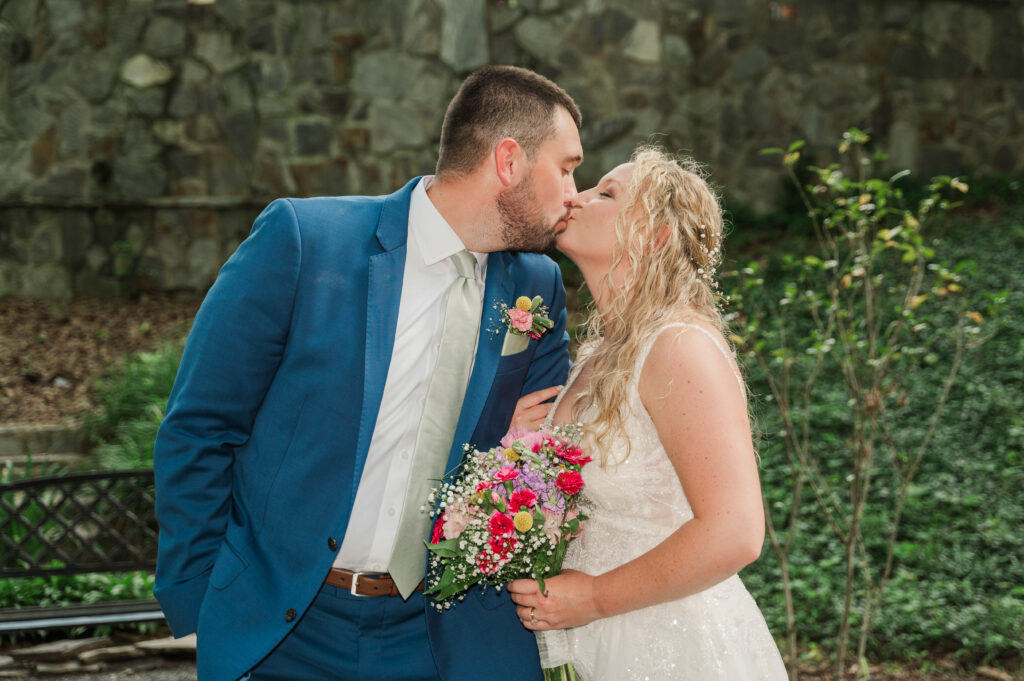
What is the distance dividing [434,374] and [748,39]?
7.98 m

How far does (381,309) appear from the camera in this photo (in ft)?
8.54

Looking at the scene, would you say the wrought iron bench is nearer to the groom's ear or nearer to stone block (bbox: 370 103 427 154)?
the groom's ear

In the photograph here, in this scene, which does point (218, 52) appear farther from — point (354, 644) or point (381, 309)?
point (354, 644)

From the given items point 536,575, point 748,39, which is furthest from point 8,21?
point 536,575

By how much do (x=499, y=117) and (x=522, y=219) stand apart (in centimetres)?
33

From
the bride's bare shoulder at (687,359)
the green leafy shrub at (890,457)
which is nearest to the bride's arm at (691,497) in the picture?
the bride's bare shoulder at (687,359)

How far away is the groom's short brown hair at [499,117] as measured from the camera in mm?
2902

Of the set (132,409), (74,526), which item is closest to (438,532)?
(74,526)

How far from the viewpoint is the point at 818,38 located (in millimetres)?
9625

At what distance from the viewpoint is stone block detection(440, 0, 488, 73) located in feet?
28.3

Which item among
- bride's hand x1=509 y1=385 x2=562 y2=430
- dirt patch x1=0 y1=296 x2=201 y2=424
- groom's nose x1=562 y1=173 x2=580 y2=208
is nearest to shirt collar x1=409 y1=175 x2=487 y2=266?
groom's nose x1=562 y1=173 x2=580 y2=208

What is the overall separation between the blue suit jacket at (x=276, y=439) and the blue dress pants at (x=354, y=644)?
0.07m

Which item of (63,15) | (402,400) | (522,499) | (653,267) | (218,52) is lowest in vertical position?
(522,499)

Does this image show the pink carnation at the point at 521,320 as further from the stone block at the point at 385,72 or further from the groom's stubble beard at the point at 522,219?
the stone block at the point at 385,72
